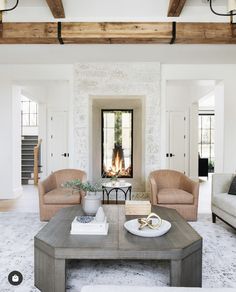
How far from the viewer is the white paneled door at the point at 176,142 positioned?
852 cm

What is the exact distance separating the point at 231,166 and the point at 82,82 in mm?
3644

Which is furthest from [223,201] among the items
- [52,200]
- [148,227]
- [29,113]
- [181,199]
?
[29,113]

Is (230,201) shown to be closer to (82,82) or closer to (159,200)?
(159,200)

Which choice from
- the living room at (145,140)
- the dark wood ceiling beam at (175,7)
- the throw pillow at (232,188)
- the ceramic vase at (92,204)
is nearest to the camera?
the living room at (145,140)

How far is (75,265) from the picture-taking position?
8.98 ft

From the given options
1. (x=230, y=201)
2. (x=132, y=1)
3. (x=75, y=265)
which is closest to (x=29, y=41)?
(x=132, y=1)

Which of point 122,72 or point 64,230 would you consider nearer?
point 64,230

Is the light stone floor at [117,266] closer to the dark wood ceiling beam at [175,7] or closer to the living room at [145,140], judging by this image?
the living room at [145,140]

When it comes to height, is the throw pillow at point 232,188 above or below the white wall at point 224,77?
below

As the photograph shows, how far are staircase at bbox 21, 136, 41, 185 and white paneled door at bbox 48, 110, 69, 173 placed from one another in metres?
0.67

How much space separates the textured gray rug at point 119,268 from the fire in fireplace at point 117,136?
523cm

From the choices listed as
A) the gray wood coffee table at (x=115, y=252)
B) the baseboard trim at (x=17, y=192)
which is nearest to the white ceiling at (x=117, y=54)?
the baseboard trim at (x=17, y=192)

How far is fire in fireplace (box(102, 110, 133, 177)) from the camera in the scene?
8.73 metres

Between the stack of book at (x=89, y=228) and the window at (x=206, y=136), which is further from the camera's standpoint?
→ the window at (x=206, y=136)
